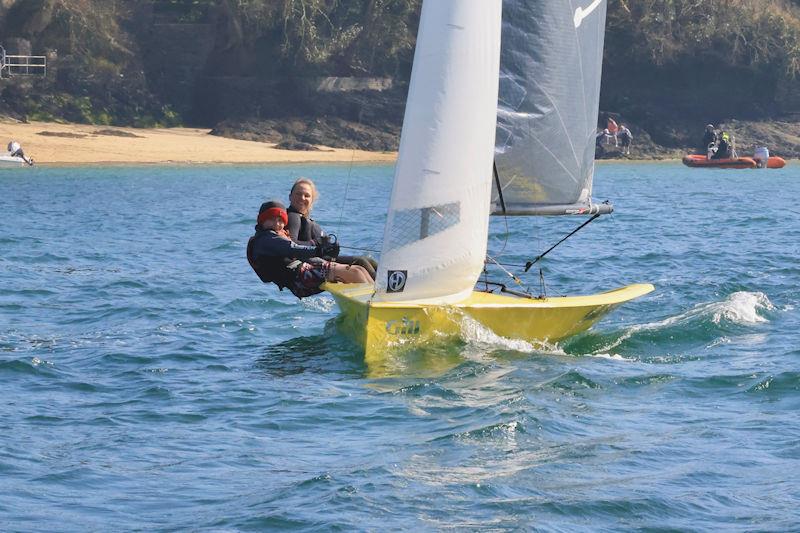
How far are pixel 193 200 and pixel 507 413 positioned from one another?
2402 cm

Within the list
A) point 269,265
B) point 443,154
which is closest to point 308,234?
point 269,265

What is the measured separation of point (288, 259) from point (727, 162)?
39.3 meters

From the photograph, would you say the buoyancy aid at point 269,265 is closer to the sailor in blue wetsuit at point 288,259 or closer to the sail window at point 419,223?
the sailor in blue wetsuit at point 288,259

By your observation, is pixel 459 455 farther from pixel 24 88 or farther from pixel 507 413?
pixel 24 88

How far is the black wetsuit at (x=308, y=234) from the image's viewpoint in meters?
12.4

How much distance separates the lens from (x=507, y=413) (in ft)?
31.1

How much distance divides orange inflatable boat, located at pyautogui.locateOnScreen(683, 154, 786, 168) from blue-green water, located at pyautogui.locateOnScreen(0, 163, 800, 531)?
104ft

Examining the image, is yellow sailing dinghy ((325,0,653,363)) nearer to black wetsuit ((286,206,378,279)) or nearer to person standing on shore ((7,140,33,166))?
black wetsuit ((286,206,378,279))

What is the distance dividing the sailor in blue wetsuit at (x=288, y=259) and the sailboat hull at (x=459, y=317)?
0.15 metres

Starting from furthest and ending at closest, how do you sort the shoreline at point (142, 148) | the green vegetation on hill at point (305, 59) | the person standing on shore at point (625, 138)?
the person standing on shore at point (625, 138) → the green vegetation on hill at point (305, 59) → the shoreline at point (142, 148)

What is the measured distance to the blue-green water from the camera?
24.9 feet

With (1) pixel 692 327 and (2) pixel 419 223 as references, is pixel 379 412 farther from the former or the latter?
(1) pixel 692 327

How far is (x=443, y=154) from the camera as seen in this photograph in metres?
10.7

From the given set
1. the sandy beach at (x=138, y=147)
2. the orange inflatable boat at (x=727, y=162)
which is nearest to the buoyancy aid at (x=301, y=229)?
Result: the sandy beach at (x=138, y=147)
